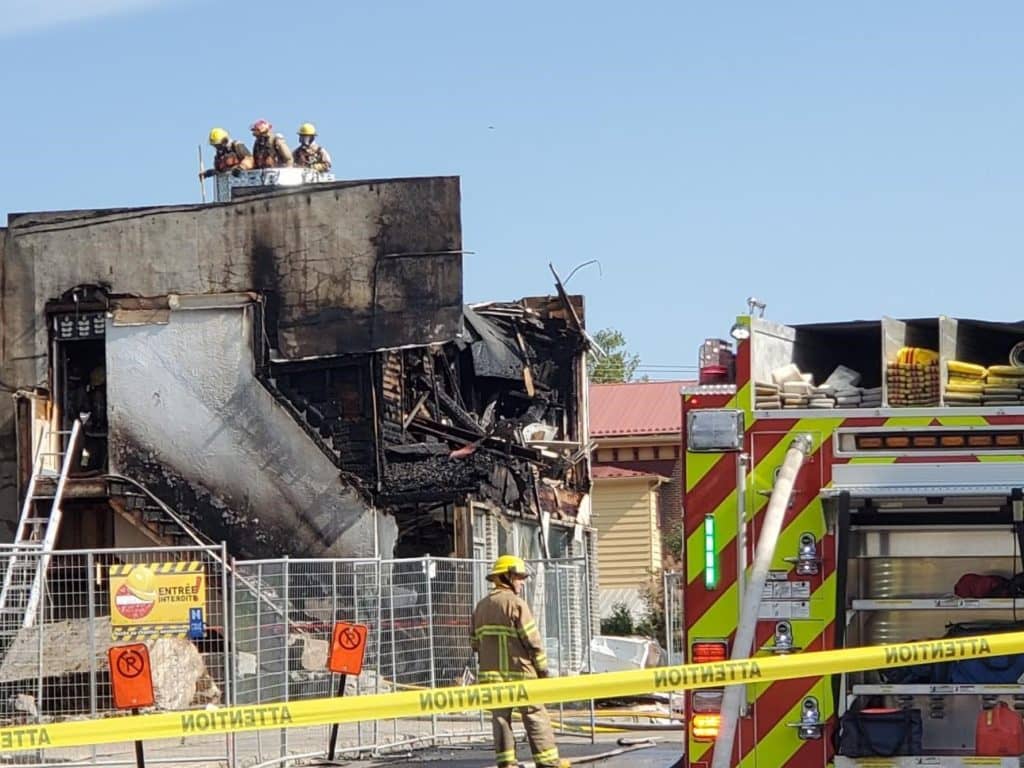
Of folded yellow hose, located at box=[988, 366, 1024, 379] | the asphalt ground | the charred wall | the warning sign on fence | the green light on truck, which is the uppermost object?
the charred wall

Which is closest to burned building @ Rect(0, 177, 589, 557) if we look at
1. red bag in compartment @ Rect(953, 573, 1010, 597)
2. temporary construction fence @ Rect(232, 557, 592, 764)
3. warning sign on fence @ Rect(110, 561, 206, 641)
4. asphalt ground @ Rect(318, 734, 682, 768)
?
temporary construction fence @ Rect(232, 557, 592, 764)

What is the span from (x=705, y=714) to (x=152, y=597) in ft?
29.4

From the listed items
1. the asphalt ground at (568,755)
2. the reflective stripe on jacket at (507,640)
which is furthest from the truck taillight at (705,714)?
the asphalt ground at (568,755)

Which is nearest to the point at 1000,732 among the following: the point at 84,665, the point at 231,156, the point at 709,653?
the point at 709,653

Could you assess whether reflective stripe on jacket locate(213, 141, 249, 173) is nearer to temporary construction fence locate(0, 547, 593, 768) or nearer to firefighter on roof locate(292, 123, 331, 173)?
firefighter on roof locate(292, 123, 331, 173)

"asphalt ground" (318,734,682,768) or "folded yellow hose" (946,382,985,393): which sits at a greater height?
"folded yellow hose" (946,382,985,393)

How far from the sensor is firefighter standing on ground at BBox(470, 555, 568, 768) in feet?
41.0

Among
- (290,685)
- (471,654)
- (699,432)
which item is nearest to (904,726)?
(699,432)

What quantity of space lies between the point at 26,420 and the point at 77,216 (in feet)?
9.90

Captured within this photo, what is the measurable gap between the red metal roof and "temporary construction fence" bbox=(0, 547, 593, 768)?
31.5 meters

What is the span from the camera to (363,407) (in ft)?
86.6

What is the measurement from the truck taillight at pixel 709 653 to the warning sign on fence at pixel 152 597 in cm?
856

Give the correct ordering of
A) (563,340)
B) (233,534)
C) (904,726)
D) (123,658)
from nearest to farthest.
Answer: (904,726)
(123,658)
(233,534)
(563,340)

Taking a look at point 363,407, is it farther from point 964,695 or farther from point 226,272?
point 964,695
